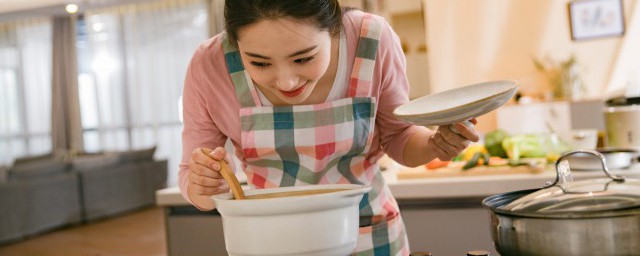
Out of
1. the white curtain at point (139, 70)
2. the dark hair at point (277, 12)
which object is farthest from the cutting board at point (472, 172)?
the white curtain at point (139, 70)

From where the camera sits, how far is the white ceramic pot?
685mm

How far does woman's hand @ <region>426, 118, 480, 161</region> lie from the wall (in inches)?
210

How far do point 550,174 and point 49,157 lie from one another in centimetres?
657

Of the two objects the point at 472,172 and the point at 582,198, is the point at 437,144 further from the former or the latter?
the point at 472,172

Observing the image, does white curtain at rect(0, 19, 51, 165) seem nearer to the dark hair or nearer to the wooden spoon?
the dark hair

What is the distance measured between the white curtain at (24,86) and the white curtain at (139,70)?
64 cm

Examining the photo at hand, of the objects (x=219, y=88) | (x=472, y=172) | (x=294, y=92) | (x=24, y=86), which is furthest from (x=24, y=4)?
(x=294, y=92)

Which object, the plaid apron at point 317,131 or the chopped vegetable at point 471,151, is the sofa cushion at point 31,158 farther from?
the plaid apron at point 317,131

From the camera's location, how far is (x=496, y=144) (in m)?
2.36

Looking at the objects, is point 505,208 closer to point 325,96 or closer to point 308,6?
point 308,6

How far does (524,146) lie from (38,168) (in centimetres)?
573

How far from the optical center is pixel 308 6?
99cm

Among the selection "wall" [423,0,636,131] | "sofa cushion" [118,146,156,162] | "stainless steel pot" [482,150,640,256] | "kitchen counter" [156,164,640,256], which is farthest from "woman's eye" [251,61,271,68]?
"sofa cushion" [118,146,156,162]

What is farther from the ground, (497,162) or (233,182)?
(233,182)
